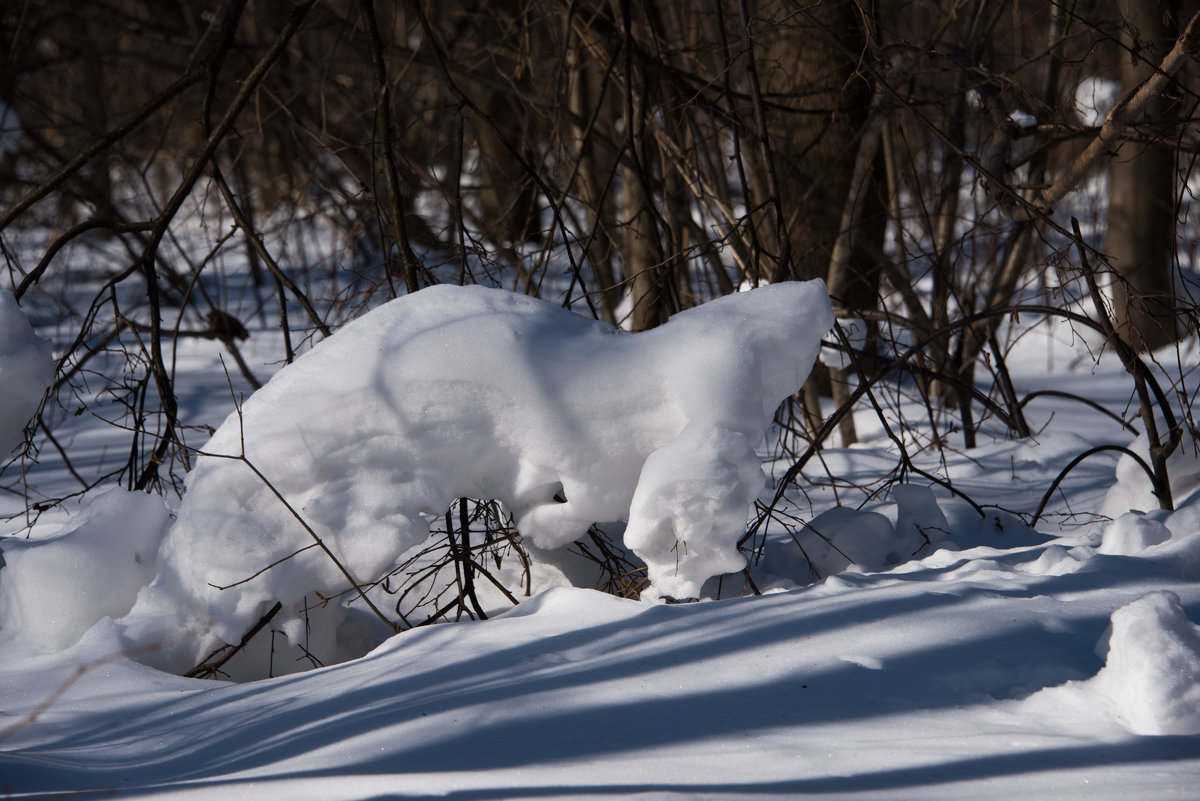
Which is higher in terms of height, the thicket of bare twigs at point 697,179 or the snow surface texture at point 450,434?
the thicket of bare twigs at point 697,179

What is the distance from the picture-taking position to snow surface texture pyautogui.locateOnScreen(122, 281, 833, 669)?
7.52 feet

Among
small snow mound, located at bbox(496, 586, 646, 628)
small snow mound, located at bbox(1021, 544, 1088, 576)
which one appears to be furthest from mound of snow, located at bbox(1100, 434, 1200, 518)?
small snow mound, located at bbox(496, 586, 646, 628)

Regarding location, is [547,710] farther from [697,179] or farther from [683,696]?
[697,179]

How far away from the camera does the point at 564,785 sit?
4.84 feet

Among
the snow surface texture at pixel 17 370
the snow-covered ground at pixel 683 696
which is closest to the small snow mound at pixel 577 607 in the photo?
the snow-covered ground at pixel 683 696

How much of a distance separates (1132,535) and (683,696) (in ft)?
4.82

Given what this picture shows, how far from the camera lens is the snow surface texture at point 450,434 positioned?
7.52 ft

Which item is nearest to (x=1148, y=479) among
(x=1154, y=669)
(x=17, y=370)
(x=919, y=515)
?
(x=919, y=515)

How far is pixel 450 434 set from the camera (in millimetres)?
2322

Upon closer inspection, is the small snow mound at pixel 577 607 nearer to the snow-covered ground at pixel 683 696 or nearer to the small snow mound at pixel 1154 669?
the snow-covered ground at pixel 683 696

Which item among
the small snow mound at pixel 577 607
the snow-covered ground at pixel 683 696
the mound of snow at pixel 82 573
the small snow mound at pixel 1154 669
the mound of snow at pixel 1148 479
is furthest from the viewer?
the mound of snow at pixel 1148 479

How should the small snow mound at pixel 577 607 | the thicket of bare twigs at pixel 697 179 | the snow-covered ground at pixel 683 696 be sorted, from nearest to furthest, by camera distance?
the snow-covered ground at pixel 683 696 < the small snow mound at pixel 577 607 < the thicket of bare twigs at pixel 697 179

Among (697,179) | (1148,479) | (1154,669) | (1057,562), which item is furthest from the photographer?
(697,179)

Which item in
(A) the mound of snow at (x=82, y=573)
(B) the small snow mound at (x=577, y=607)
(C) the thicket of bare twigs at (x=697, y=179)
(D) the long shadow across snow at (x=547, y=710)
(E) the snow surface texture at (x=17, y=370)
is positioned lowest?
(D) the long shadow across snow at (x=547, y=710)
